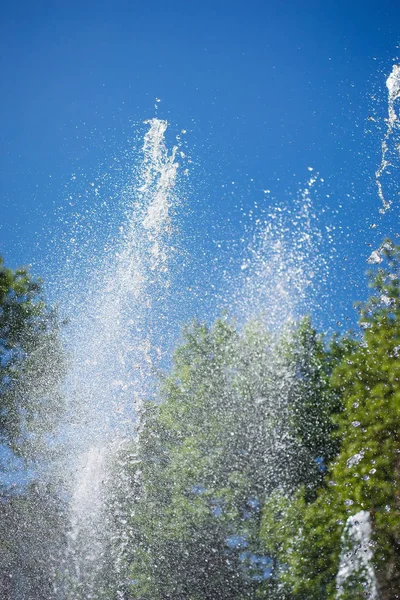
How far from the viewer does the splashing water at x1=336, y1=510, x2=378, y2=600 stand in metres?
10.6

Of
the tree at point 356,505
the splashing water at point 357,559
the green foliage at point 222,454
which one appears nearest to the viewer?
the splashing water at point 357,559

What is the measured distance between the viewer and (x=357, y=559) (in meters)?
11.4

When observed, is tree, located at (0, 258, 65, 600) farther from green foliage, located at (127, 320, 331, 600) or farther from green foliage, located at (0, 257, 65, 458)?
green foliage, located at (127, 320, 331, 600)

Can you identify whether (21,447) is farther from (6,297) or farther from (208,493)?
(208,493)

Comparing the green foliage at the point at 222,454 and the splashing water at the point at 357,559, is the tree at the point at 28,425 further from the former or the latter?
the splashing water at the point at 357,559

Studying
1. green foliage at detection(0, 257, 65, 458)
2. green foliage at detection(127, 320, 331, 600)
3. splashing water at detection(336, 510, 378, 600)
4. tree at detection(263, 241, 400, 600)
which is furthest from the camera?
green foliage at detection(0, 257, 65, 458)

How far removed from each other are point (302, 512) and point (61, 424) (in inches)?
337

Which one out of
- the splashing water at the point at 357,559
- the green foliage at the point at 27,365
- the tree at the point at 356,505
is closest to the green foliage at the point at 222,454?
the tree at the point at 356,505

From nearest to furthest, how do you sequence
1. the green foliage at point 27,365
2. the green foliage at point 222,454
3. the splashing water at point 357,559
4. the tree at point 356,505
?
the splashing water at point 357,559
the tree at point 356,505
the green foliage at point 222,454
the green foliage at point 27,365

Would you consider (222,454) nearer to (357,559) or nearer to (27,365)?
(357,559)

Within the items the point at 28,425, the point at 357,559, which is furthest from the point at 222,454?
the point at 28,425

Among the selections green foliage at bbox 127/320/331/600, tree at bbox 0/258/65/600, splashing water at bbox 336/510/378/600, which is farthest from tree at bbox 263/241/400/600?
tree at bbox 0/258/65/600

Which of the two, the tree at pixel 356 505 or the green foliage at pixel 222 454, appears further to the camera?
the green foliage at pixel 222 454

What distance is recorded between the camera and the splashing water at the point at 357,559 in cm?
1061
